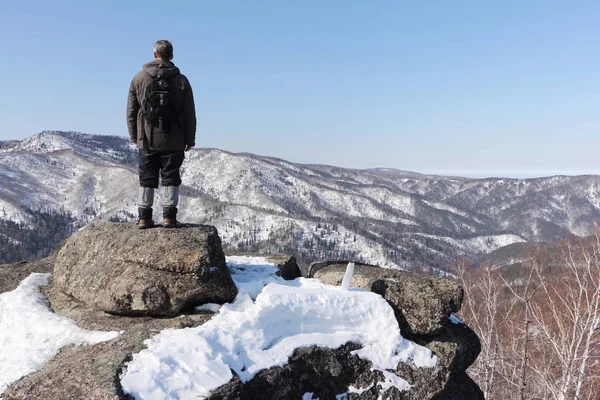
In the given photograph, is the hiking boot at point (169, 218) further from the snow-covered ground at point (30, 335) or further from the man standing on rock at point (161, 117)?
the snow-covered ground at point (30, 335)

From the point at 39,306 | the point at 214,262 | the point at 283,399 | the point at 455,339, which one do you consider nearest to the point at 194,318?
the point at 214,262

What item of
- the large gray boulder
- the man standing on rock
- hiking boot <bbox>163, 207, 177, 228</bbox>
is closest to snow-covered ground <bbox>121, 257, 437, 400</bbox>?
the large gray boulder

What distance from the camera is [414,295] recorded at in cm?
1066

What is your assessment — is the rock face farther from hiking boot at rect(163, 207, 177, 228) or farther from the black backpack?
the black backpack

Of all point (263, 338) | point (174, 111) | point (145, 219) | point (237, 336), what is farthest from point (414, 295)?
point (174, 111)

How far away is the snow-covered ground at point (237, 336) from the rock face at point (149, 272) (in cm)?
61

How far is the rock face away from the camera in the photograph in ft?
29.7

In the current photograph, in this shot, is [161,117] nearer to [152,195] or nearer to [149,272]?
[152,195]

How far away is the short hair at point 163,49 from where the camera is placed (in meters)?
A: 9.56

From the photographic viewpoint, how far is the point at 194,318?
28.3ft

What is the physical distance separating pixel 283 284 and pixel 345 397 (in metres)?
3.04

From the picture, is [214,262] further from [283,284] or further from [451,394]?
[451,394]

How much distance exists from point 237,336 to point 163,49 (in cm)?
672

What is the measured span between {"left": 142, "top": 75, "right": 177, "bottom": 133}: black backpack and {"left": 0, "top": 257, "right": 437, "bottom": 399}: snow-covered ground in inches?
174
